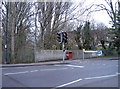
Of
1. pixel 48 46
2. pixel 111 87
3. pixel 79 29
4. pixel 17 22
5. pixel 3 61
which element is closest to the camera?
pixel 111 87

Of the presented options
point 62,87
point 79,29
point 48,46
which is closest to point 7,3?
point 48,46

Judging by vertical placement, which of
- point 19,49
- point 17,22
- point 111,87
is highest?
point 17,22

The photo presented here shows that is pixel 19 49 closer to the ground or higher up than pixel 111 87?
higher up

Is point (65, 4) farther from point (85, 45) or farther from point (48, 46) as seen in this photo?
point (85, 45)

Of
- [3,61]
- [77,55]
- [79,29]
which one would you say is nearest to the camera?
[3,61]

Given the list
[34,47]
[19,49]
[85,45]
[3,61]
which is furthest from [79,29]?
[3,61]

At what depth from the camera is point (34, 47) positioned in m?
28.1

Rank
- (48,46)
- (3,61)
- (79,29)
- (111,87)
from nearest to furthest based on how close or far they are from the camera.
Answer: (111,87)
(3,61)
(48,46)
(79,29)

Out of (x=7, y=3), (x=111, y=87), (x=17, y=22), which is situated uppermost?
(x=7, y=3)

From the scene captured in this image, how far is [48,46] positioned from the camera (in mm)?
31016

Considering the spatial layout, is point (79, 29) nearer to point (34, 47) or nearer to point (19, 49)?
point (34, 47)

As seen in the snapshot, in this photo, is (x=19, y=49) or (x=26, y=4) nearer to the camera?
(x=19, y=49)

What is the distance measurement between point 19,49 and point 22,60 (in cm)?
169

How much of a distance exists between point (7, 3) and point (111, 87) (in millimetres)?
20680
